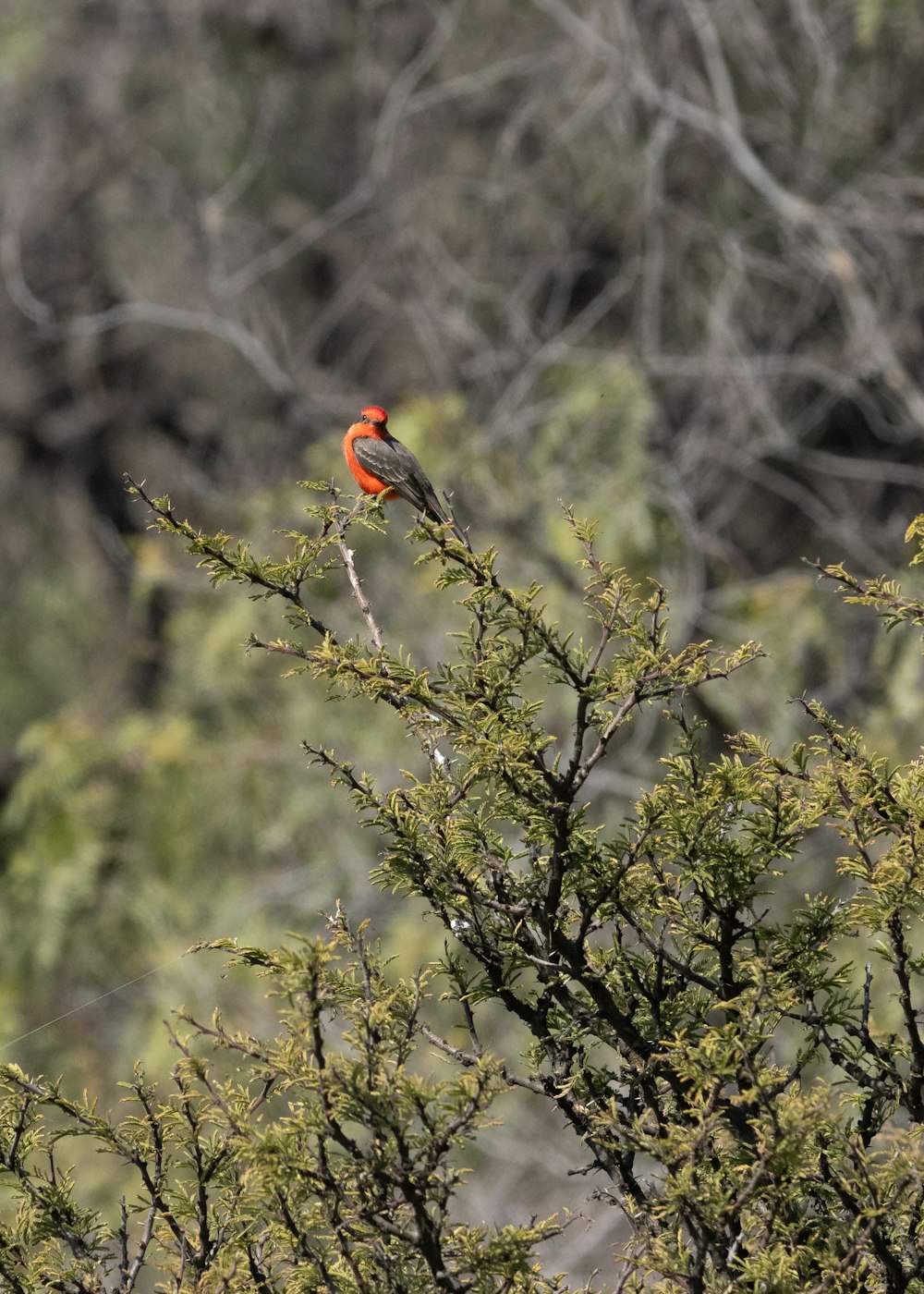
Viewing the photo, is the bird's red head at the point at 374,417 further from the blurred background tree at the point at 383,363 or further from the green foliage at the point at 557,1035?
the blurred background tree at the point at 383,363

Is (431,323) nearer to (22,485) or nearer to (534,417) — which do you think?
(534,417)

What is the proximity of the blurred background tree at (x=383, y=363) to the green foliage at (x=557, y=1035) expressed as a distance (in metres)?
5.35

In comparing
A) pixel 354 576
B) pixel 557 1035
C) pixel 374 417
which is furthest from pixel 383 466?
pixel 557 1035

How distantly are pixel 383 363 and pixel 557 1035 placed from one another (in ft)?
33.9

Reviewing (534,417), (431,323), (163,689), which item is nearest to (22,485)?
(163,689)

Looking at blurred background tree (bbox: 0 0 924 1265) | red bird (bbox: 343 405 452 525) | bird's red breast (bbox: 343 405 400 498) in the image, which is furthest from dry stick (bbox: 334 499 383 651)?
blurred background tree (bbox: 0 0 924 1265)

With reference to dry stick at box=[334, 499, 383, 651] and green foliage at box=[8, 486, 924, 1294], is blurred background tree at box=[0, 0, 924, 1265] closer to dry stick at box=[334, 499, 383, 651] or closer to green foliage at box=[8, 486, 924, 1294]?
dry stick at box=[334, 499, 383, 651]

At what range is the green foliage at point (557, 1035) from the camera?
1.83m

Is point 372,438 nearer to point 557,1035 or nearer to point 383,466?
point 383,466

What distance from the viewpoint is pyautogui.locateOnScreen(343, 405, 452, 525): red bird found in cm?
387

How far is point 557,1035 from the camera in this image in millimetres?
2098

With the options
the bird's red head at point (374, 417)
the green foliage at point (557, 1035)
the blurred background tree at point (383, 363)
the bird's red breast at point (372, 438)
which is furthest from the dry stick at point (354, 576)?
the blurred background tree at point (383, 363)

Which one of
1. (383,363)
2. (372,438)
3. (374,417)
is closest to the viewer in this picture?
(372,438)

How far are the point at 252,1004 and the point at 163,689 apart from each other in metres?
4.14
